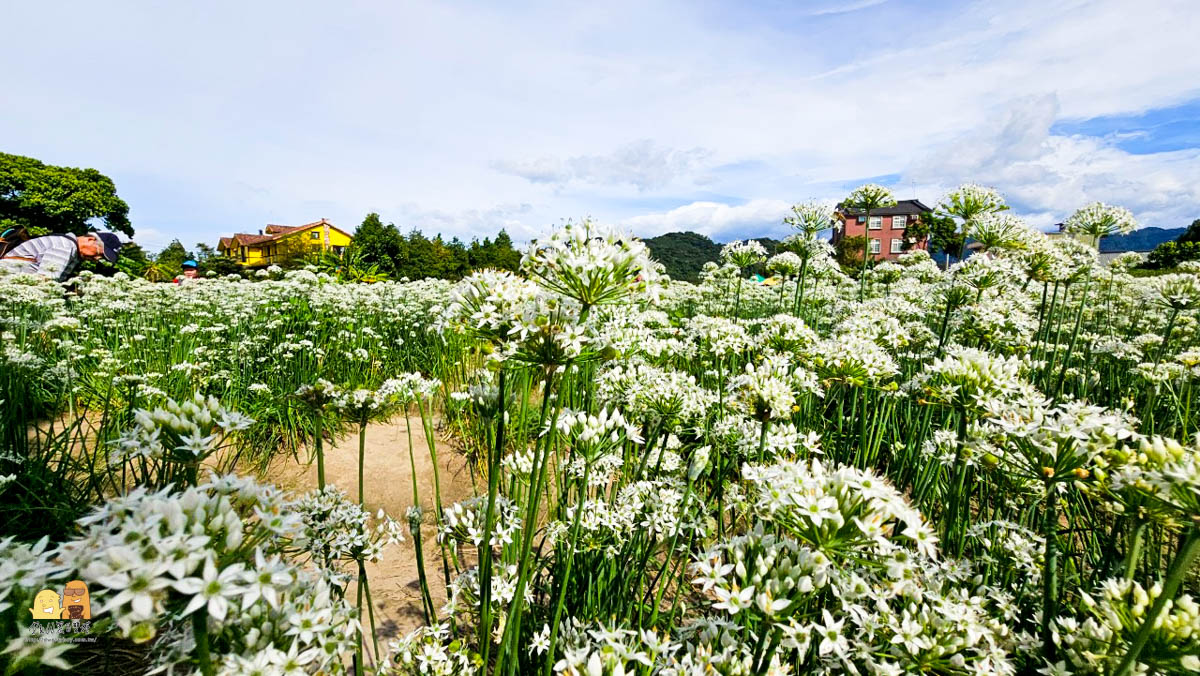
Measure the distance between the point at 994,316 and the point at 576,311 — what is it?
15.5 feet

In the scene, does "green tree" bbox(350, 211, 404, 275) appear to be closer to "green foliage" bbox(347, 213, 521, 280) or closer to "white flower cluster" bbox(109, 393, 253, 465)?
"green foliage" bbox(347, 213, 521, 280)

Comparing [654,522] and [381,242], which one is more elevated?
[381,242]

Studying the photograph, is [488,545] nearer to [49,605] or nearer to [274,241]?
[49,605]

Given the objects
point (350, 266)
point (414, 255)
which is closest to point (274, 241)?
point (414, 255)

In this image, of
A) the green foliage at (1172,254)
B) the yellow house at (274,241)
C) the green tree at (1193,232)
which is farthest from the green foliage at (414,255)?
the green tree at (1193,232)

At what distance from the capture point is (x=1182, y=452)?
66.6 inches

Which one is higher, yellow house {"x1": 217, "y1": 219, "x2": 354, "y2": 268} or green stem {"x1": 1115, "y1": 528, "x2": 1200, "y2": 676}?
yellow house {"x1": 217, "y1": 219, "x2": 354, "y2": 268}

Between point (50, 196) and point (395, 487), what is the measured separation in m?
53.6

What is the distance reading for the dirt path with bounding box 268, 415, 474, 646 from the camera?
4094 mm

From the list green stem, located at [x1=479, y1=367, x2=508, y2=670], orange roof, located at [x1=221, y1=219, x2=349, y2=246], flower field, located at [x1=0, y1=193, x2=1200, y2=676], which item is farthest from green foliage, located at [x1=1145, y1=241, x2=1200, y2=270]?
orange roof, located at [x1=221, y1=219, x2=349, y2=246]

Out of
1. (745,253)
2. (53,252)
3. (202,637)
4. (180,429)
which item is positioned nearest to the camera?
(202,637)

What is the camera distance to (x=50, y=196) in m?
37.9

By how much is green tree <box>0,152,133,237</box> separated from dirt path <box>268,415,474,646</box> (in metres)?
46.3

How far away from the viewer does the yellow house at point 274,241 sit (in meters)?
58.1
